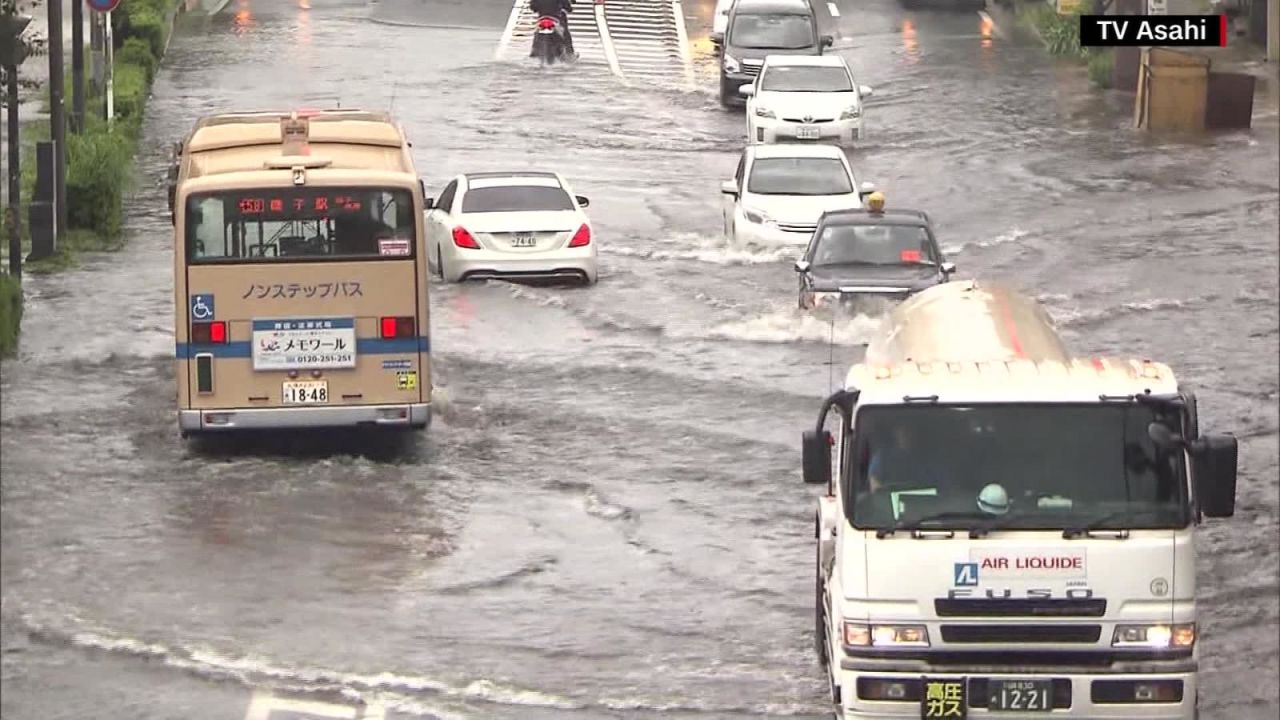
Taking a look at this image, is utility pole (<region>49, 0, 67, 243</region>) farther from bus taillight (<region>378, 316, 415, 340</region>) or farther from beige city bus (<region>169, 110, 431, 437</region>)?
bus taillight (<region>378, 316, 415, 340</region>)

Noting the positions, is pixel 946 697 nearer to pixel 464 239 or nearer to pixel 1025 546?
pixel 1025 546

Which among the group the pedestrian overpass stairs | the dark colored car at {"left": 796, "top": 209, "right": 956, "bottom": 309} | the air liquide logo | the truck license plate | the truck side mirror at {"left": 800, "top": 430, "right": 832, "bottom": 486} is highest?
the truck side mirror at {"left": 800, "top": 430, "right": 832, "bottom": 486}

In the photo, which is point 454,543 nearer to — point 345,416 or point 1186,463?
point 345,416

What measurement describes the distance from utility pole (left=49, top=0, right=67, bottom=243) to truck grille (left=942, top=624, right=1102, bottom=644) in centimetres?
2201

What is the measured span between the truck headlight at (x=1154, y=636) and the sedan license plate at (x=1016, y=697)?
447 millimetres

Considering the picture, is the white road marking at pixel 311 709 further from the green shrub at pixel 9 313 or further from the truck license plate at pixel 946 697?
the green shrub at pixel 9 313

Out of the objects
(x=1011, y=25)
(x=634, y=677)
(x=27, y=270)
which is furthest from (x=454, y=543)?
(x=1011, y=25)

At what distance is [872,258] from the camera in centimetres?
3116

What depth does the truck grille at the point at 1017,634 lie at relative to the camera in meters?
13.4

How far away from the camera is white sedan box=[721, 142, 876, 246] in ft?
115

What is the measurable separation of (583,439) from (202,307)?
175 inches

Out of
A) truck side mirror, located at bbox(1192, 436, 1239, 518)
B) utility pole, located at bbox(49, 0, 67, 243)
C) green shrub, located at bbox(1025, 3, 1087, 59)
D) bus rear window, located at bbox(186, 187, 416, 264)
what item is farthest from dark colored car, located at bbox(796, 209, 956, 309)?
green shrub, located at bbox(1025, 3, 1087, 59)

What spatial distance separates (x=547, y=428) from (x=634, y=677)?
9025mm

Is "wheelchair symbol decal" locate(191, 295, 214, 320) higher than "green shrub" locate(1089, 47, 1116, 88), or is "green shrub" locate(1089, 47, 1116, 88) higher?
"wheelchair symbol decal" locate(191, 295, 214, 320)
